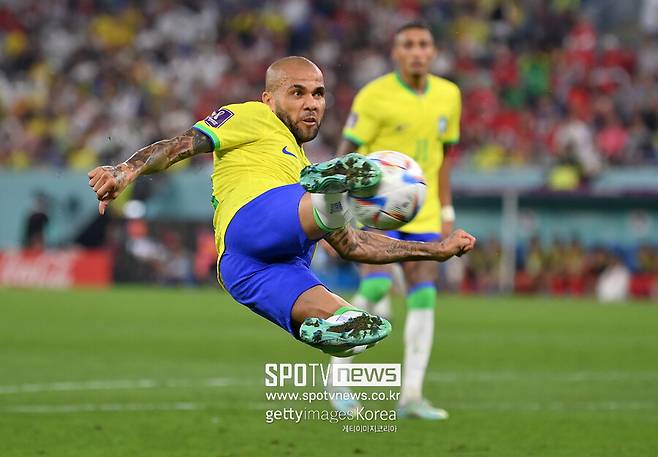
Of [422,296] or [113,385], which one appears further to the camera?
[113,385]

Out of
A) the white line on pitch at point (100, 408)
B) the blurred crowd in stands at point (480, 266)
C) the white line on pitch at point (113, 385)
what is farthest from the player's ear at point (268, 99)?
the blurred crowd in stands at point (480, 266)

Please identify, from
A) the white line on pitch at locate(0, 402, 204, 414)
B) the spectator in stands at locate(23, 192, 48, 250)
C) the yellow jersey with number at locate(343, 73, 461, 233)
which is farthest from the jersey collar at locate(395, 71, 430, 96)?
→ the spectator in stands at locate(23, 192, 48, 250)

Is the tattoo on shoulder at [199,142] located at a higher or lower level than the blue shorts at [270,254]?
higher

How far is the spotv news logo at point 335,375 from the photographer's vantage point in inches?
367

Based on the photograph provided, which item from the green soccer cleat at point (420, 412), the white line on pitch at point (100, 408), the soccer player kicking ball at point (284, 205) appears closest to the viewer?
the soccer player kicking ball at point (284, 205)

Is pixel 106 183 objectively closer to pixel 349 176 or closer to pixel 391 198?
pixel 349 176

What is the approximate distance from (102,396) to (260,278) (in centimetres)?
417

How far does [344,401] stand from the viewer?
912 cm

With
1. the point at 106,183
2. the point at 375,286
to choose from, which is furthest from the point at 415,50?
the point at 106,183

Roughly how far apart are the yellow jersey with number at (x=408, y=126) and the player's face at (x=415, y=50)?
0.59 ft

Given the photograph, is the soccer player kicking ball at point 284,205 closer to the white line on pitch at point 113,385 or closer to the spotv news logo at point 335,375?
the spotv news logo at point 335,375

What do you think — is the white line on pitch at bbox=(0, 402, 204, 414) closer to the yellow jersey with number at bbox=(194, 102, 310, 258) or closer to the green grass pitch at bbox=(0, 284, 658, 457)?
the green grass pitch at bbox=(0, 284, 658, 457)

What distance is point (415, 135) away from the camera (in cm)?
948

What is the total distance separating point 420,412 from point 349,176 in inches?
145
